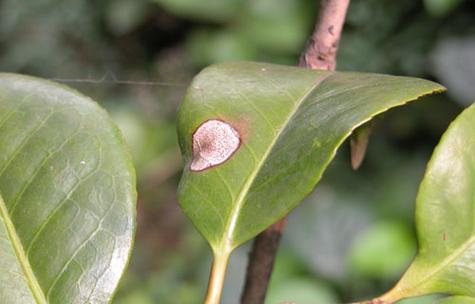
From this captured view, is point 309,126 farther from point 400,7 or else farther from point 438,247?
point 400,7

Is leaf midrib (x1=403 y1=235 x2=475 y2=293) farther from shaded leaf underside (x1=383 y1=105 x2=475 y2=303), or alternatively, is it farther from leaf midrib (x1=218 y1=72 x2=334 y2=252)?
leaf midrib (x1=218 y1=72 x2=334 y2=252)

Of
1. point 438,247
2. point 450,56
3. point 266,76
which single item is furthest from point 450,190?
point 450,56

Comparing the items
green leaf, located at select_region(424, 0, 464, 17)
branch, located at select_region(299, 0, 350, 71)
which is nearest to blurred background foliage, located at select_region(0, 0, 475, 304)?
green leaf, located at select_region(424, 0, 464, 17)

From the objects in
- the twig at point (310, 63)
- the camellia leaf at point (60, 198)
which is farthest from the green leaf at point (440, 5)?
the camellia leaf at point (60, 198)

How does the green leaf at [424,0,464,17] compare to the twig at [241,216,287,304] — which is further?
the green leaf at [424,0,464,17]

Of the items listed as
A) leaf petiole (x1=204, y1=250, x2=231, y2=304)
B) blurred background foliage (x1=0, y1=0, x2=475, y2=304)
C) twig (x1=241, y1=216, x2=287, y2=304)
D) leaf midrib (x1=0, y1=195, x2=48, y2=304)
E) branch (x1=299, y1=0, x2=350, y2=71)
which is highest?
branch (x1=299, y1=0, x2=350, y2=71)

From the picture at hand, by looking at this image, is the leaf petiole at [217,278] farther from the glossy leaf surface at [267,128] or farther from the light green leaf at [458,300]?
the light green leaf at [458,300]

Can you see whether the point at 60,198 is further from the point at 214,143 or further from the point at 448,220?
the point at 448,220
